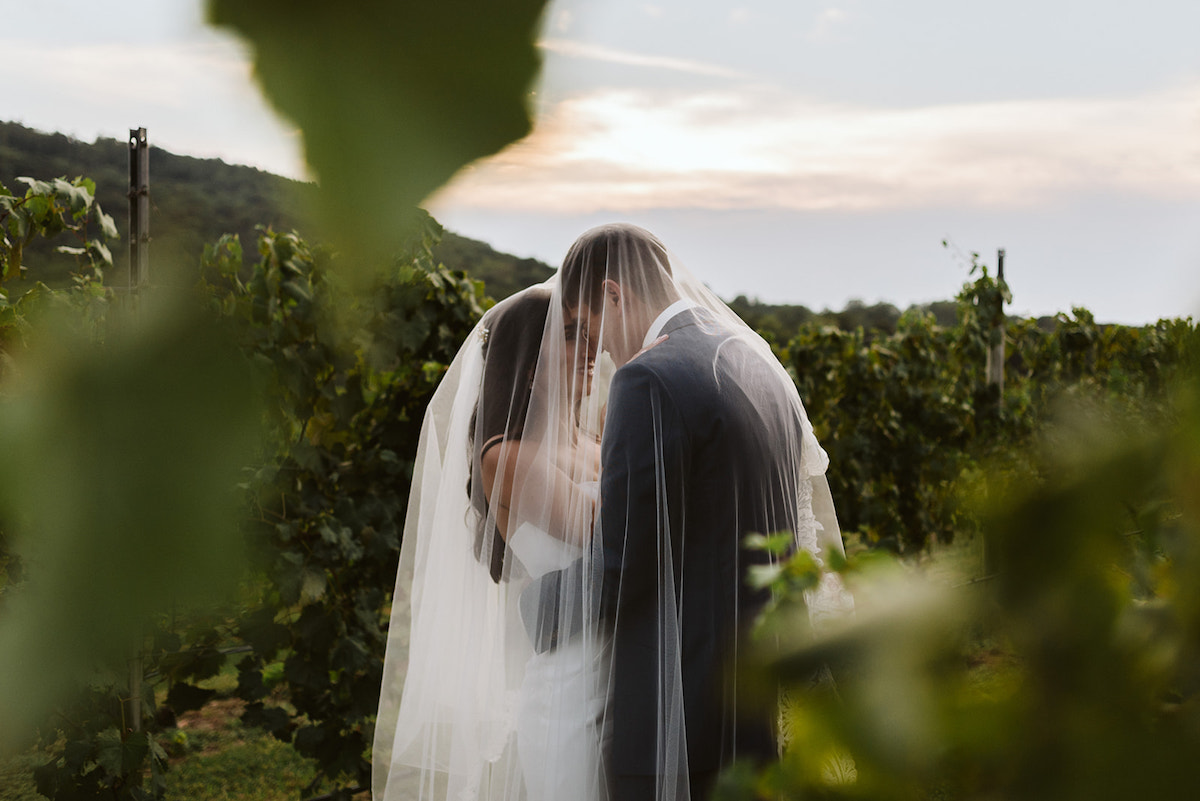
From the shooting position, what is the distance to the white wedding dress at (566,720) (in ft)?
6.02

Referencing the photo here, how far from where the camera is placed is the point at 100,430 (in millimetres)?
719

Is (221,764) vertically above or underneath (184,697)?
underneath

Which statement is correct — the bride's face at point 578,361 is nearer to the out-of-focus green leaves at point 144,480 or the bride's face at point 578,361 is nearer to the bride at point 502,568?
the bride at point 502,568

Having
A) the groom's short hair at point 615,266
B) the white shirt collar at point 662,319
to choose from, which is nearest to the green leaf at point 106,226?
the groom's short hair at point 615,266

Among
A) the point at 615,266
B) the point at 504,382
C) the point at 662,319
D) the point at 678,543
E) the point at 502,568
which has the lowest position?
the point at 502,568

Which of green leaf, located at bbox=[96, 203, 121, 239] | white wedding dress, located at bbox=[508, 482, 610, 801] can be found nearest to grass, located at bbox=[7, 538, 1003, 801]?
green leaf, located at bbox=[96, 203, 121, 239]

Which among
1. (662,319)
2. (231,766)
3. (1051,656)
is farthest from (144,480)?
(231,766)

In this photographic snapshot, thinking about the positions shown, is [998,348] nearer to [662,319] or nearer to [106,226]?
[662,319]

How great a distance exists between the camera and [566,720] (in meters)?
1.85

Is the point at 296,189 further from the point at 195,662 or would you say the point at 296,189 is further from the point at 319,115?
the point at 195,662

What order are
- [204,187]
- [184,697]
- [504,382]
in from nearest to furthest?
1. [204,187]
2. [504,382]
3. [184,697]

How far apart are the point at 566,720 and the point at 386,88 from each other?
1667 mm

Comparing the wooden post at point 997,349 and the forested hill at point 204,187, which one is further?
the wooden post at point 997,349

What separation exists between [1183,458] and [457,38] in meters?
0.31
